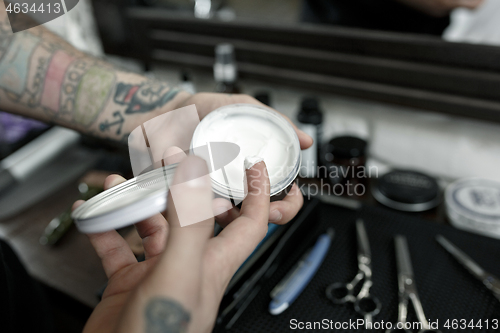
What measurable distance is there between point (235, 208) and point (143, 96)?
247 mm

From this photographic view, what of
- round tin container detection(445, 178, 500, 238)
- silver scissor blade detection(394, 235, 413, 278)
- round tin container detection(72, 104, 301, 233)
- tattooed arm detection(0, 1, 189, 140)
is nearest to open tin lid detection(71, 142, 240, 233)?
round tin container detection(72, 104, 301, 233)

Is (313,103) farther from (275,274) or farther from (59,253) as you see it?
(59,253)

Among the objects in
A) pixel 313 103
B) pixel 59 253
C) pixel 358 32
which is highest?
pixel 358 32

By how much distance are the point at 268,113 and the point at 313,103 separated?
27 cm

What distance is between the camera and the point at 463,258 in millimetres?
490

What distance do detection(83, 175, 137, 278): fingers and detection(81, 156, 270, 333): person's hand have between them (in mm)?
26

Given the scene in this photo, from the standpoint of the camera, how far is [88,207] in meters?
0.28

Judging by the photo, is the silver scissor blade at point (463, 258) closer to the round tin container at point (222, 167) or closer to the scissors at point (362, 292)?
the scissors at point (362, 292)

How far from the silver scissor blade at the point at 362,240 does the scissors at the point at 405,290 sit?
4 centimetres

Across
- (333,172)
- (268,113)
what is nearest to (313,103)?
(333,172)

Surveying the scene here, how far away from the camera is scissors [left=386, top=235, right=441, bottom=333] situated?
41 centimetres

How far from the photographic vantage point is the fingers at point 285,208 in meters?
0.36

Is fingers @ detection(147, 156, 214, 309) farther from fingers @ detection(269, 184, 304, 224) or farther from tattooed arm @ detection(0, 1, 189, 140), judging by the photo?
tattooed arm @ detection(0, 1, 189, 140)

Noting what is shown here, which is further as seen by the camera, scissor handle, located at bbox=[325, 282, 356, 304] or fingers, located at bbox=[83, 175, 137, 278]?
scissor handle, located at bbox=[325, 282, 356, 304]
